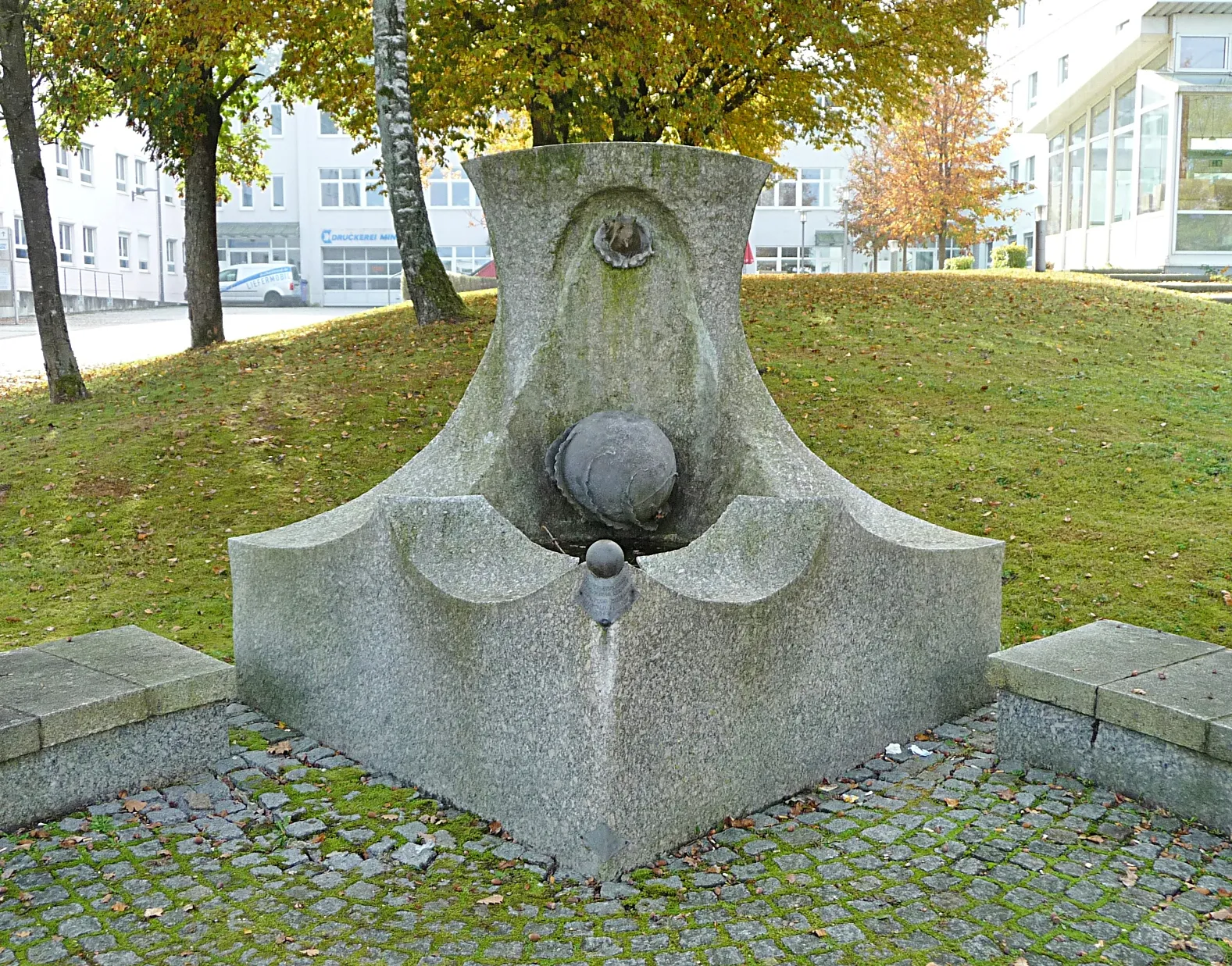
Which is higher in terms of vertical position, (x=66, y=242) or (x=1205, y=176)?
(x=1205, y=176)

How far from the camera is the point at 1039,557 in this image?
8273 millimetres

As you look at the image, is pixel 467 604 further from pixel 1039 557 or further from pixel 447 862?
pixel 1039 557

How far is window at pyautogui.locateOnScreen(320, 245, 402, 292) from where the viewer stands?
2018 inches

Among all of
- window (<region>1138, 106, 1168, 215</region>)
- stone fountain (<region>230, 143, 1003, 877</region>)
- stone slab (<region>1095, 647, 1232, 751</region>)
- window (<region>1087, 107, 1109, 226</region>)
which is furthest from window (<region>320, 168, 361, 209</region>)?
stone slab (<region>1095, 647, 1232, 751</region>)

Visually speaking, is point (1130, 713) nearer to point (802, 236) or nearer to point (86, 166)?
point (86, 166)

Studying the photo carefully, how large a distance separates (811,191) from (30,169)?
44778 mm

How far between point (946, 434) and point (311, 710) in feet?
24.3

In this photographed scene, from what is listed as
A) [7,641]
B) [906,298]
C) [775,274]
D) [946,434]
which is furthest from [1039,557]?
[775,274]

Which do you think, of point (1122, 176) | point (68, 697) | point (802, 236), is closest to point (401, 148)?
point (68, 697)

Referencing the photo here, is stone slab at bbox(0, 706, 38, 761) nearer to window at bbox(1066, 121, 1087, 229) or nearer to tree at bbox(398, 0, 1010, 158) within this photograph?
tree at bbox(398, 0, 1010, 158)

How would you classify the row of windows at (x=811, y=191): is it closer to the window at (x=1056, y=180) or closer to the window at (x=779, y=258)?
the window at (x=779, y=258)

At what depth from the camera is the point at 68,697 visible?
184 inches

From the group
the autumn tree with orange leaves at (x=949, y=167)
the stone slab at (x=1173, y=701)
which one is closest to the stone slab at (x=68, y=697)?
the stone slab at (x=1173, y=701)

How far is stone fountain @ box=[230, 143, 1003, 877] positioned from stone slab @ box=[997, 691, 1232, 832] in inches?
18.6
